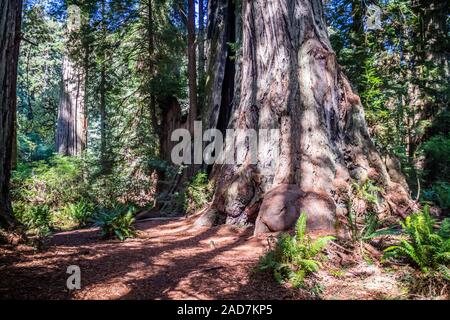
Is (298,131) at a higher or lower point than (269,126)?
lower

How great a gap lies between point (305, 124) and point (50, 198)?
9.35m

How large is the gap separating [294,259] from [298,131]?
287 cm

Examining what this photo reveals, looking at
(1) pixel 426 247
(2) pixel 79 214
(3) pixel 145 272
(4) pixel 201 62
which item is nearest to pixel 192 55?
(4) pixel 201 62

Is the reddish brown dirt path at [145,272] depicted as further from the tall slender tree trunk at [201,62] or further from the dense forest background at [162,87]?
the tall slender tree trunk at [201,62]

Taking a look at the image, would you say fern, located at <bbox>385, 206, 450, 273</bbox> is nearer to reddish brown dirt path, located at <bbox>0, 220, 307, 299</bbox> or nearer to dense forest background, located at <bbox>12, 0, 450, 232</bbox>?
reddish brown dirt path, located at <bbox>0, 220, 307, 299</bbox>

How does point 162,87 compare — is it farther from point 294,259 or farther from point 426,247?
point 426,247

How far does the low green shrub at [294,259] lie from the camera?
3.70 metres

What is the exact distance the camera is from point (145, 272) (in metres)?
4.05

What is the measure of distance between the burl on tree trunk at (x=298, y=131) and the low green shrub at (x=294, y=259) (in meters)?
1.11

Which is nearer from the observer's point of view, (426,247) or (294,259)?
(426,247)

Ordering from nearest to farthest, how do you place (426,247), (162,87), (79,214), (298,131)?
(426,247)
(298,131)
(79,214)
(162,87)

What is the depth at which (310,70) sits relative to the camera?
6.22 metres

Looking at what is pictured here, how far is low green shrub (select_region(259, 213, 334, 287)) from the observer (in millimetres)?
3699
